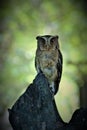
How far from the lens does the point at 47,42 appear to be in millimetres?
2924

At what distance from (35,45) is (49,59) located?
22 cm

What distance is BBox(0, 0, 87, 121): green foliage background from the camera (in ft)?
10.0

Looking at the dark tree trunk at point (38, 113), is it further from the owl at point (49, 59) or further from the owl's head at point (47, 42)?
the owl's head at point (47, 42)

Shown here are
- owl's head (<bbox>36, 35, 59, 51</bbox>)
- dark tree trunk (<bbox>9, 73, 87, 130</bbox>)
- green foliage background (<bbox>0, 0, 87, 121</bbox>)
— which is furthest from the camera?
green foliage background (<bbox>0, 0, 87, 121</bbox>)

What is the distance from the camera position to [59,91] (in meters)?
3.06

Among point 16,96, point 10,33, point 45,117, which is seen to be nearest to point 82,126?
point 45,117

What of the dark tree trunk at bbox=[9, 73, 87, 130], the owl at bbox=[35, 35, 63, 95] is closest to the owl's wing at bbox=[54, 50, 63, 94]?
the owl at bbox=[35, 35, 63, 95]

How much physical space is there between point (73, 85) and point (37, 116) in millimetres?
484

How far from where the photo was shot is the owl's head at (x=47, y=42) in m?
2.93

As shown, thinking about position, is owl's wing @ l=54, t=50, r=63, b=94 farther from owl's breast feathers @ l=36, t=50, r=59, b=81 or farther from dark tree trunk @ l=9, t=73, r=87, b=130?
dark tree trunk @ l=9, t=73, r=87, b=130

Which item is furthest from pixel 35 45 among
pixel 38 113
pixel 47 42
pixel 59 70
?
pixel 38 113

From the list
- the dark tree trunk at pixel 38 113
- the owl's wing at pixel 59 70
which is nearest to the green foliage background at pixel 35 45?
the owl's wing at pixel 59 70

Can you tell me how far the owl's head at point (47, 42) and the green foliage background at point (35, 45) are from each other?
4.6 inches

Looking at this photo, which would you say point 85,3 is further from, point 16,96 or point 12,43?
point 16,96
